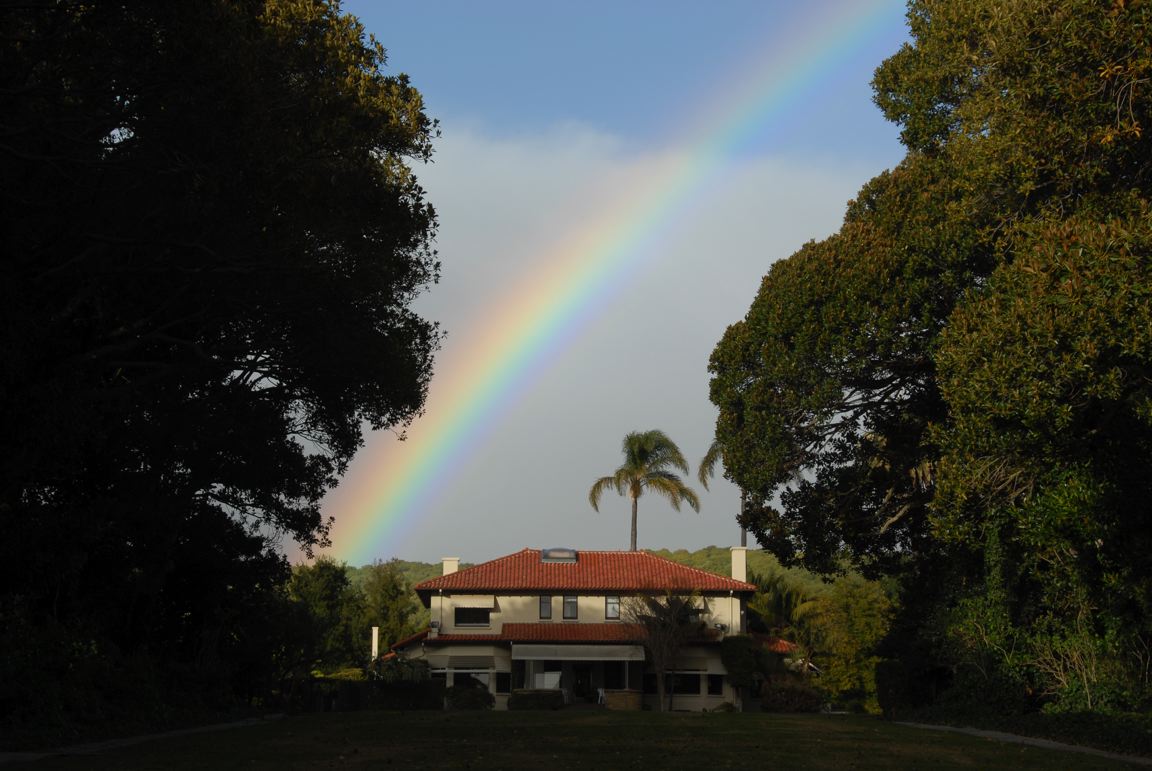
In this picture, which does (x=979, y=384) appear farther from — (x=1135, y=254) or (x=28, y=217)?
(x=28, y=217)

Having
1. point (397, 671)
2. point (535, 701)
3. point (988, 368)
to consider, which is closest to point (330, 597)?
point (397, 671)

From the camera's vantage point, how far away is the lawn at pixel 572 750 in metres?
12.8

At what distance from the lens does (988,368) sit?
1784 centimetres

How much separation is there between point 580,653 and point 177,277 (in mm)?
40564

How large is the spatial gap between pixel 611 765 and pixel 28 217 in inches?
442

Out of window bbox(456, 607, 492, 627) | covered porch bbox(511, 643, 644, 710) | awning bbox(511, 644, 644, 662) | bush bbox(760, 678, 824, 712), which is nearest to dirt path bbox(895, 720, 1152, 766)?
bush bbox(760, 678, 824, 712)

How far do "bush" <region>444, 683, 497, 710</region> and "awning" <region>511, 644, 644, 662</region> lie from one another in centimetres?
614

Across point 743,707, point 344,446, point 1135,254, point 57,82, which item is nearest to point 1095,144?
point 1135,254

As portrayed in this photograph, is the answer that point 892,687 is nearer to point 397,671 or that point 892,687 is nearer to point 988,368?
point 988,368

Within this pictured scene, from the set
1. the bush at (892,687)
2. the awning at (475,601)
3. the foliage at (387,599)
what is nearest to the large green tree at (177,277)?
the bush at (892,687)

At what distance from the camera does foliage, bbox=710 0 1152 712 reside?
17047mm

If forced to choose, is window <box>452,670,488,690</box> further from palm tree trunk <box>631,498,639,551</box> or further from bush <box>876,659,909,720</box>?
bush <box>876,659,909,720</box>

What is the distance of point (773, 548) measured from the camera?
33.4m

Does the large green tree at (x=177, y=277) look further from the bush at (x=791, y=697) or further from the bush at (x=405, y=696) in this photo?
the bush at (x=791, y=697)
